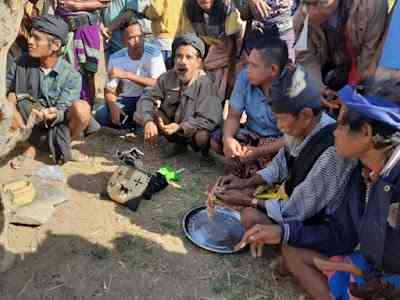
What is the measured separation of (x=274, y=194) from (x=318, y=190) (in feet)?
1.90

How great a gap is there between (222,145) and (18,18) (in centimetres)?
249

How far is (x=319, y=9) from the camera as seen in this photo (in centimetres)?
367

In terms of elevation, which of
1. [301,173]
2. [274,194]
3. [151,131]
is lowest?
[151,131]

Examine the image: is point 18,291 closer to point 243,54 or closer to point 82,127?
point 82,127

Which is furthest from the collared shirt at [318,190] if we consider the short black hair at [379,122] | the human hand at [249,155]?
the human hand at [249,155]

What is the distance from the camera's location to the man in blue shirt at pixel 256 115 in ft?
12.8

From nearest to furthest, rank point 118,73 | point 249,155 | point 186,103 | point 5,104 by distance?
point 5,104 < point 249,155 < point 186,103 < point 118,73

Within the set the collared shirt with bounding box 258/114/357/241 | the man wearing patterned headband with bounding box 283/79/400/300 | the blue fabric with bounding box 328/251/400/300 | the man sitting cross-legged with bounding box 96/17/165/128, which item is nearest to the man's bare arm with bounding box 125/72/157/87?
the man sitting cross-legged with bounding box 96/17/165/128

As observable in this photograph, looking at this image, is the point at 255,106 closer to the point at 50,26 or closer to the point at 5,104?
the point at 50,26

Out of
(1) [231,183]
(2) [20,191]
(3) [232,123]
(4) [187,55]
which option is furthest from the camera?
(4) [187,55]

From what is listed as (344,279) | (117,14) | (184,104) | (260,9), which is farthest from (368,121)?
(117,14)

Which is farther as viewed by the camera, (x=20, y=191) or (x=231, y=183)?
(x=20, y=191)

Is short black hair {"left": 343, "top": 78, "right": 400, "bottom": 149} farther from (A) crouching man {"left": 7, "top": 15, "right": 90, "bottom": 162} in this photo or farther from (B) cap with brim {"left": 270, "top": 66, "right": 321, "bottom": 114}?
(A) crouching man {"left": 7, "top": 15, "right": 90, "bottom": 162}

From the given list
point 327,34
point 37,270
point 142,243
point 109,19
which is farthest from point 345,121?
point 109,19
